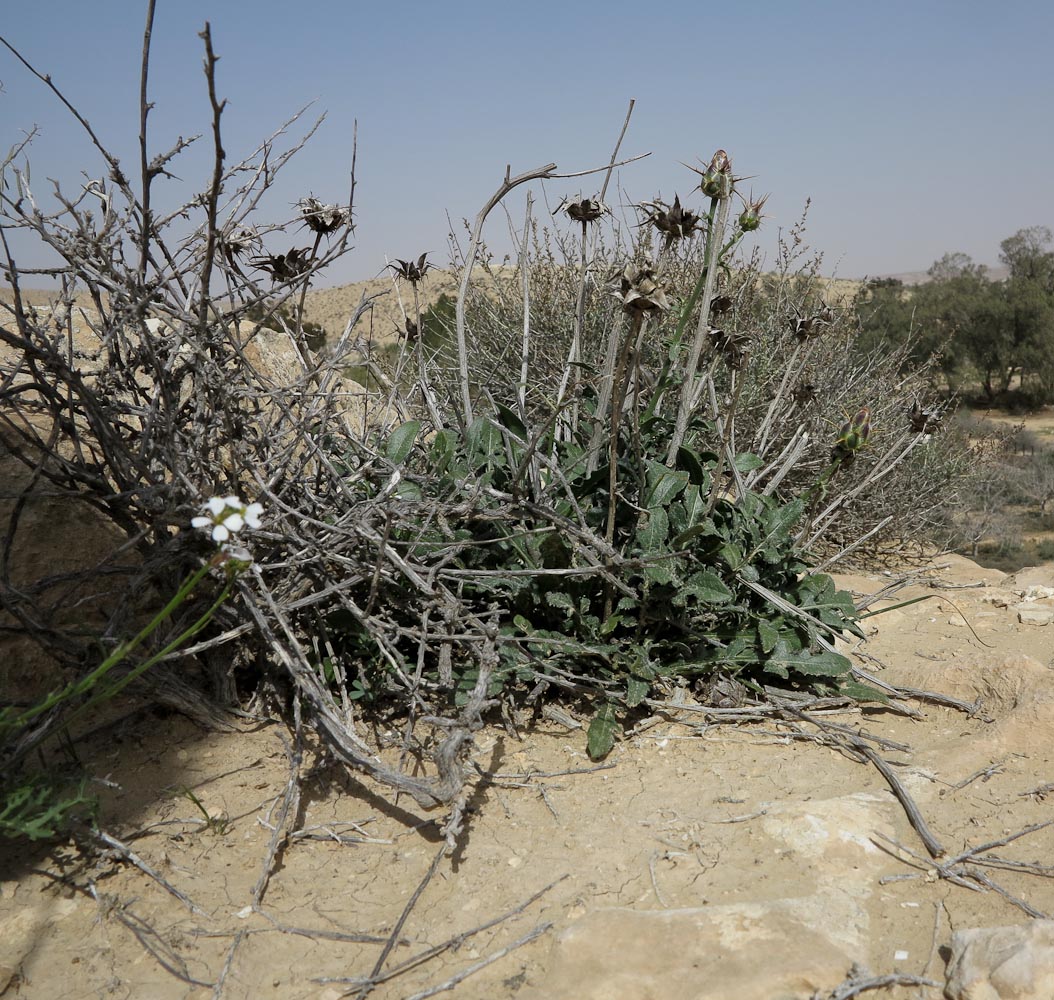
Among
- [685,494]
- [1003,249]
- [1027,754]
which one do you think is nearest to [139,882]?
[685,494]

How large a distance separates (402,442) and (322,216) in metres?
0.75

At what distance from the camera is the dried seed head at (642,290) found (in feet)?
6.07

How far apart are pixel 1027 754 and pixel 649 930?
4.27ft

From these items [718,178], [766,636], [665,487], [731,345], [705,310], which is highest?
[718,178]

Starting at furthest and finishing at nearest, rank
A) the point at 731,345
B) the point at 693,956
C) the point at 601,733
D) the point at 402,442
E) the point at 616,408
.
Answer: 1. the point at 402,442
2. the point at 731,345
3. the point at 601,733
4. the point at 616,408
5. the point at 693,956

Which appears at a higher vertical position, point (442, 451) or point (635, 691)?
point (442, 451)

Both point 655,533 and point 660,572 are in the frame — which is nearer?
point 660,572

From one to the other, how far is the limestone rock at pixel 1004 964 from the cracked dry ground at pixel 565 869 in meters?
0.06

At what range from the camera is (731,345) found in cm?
245

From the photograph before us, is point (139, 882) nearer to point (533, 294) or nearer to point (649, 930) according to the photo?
point (649, 930)

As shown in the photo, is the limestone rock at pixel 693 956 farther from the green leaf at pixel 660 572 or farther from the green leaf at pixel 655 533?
the green leaf at pixel 655 533

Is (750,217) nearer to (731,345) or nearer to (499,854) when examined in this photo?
(731,345)

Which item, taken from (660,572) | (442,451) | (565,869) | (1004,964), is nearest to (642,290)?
(660,572)

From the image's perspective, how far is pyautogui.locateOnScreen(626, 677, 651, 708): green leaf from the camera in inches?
93.5
